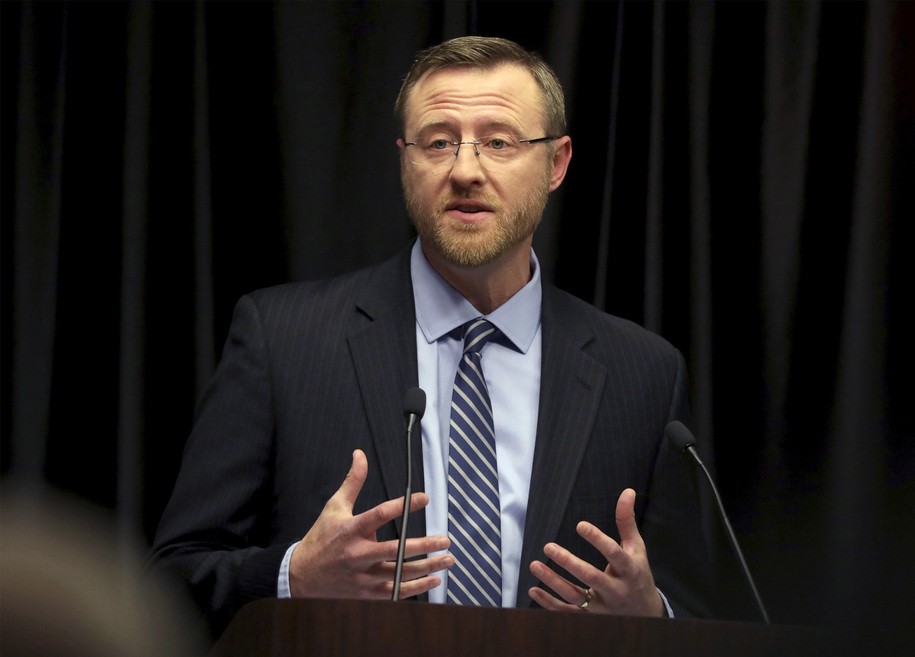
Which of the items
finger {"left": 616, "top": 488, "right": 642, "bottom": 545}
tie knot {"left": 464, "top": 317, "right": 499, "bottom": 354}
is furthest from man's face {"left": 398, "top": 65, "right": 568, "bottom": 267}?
finger {"left": 616, "top": 488, "right": 642, "bottom": 545}

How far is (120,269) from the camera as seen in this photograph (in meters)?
2.91

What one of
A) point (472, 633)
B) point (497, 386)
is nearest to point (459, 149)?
point (497, 386)

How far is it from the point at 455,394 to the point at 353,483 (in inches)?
21.5

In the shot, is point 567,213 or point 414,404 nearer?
point 414,404

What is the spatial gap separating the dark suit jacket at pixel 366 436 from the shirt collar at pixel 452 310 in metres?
0.03

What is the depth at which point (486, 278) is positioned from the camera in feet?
8.02

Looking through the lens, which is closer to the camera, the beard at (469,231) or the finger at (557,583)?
the finger at (557,583)

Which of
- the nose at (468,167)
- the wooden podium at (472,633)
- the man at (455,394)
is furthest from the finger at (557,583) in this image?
the nose at (468,167)

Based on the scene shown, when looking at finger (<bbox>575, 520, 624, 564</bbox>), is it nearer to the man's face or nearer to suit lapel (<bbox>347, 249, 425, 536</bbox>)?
suit lapel (<bbox>347, 249, 425, 536</bbox>)

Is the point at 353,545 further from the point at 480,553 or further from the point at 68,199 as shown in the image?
the point at 68,199

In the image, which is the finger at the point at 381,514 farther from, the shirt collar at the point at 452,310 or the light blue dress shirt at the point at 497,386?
the shirt collar at the point at 452,310

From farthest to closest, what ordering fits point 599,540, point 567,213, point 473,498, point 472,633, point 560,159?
point 567,213, point 560,159, point 473,498, point 599,540, point 472,633

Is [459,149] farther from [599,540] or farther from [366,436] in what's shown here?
[599,540]

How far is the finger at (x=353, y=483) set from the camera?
1.70 m
